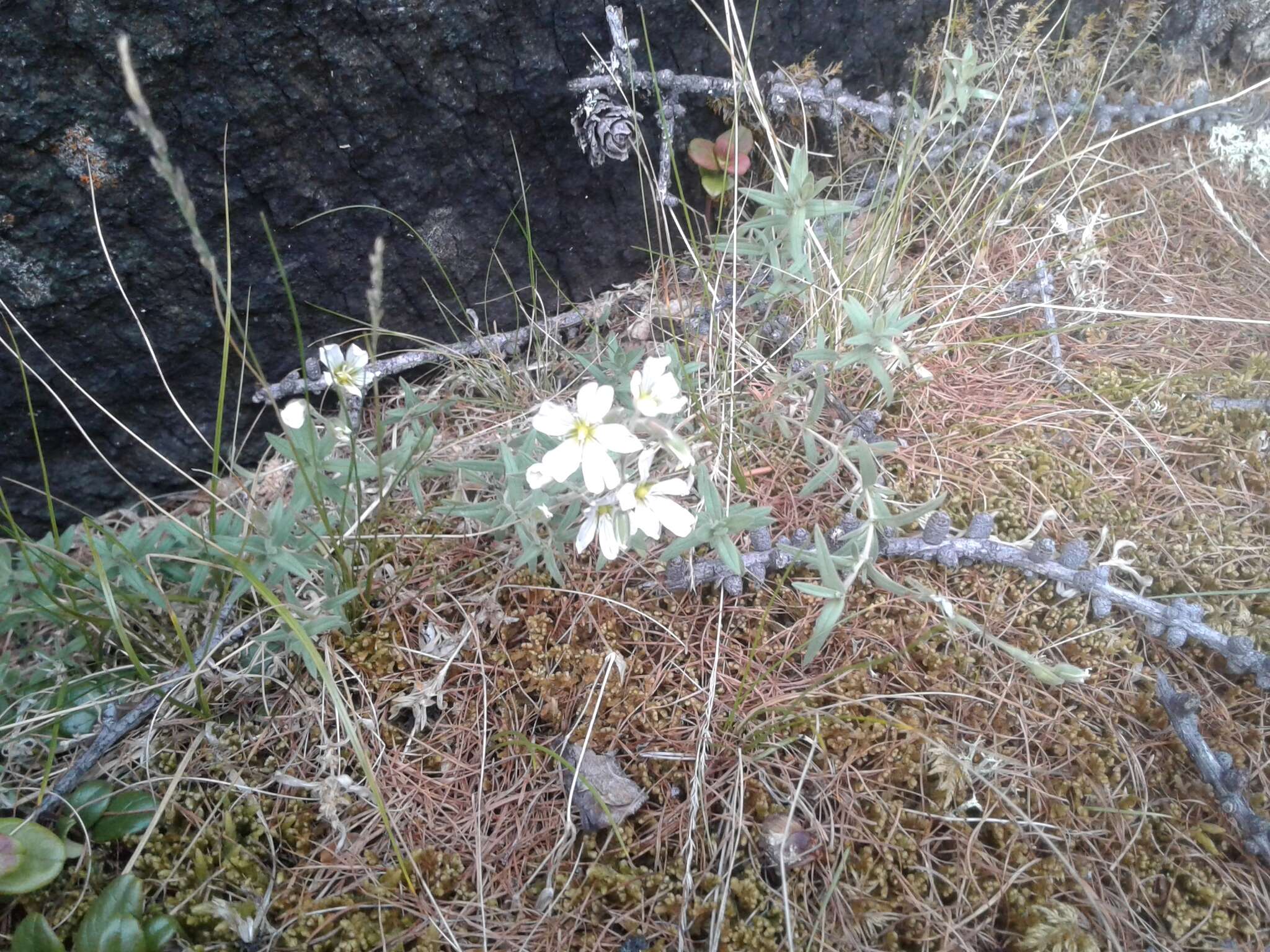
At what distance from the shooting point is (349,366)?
2.00m

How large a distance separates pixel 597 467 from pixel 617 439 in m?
0.07

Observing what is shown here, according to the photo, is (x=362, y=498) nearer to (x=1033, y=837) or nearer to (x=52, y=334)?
(x=52, y=334)

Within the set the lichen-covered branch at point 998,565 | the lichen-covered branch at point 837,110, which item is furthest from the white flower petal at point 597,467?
the lichen-covered branch at point 837,110

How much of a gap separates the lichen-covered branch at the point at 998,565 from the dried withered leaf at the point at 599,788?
1.47ft

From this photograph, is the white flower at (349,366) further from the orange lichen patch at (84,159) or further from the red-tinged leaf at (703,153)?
the red-tinged leaf at (703,153)

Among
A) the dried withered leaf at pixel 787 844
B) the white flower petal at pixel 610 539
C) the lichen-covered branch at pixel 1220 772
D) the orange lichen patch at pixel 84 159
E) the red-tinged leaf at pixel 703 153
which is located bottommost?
the lichen-covered branch at pixel 1220 772

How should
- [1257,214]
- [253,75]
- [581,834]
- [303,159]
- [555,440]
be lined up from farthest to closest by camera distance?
[1257,214], [303,159], [253,75], [555,440], [581,834]

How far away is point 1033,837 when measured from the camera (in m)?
1.64

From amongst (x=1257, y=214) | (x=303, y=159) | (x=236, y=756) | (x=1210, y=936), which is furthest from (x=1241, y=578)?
(x=303, y=159)

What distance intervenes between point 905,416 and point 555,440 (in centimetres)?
106

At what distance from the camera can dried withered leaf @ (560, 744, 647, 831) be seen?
1.63m

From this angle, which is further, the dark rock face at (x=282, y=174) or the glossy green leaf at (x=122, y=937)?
the dark rock face at (x=282, y=174)

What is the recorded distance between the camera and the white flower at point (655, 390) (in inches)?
58.9

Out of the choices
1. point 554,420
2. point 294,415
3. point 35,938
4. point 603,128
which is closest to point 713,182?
point 603,128
